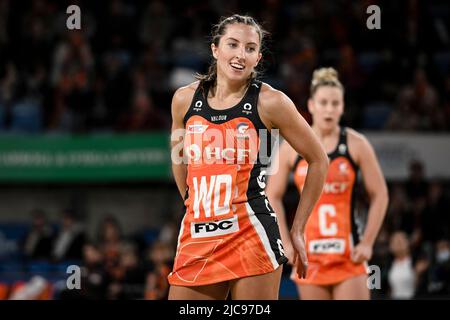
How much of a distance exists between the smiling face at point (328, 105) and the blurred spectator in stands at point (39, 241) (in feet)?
20.1

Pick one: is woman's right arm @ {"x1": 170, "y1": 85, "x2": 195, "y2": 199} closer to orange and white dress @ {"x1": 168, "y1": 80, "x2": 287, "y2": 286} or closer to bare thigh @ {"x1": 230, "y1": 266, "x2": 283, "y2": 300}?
orange and white dress @ {"x1": 168, "y1": 80, "x2": 287, "y2": 286}

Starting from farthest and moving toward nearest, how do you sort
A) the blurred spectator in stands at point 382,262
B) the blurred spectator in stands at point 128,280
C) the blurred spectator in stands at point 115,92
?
the blurred spectator in stands at point 115,92
the blurred spectator in stands at point 382,262
the blurred spectator in stands at point 128,280

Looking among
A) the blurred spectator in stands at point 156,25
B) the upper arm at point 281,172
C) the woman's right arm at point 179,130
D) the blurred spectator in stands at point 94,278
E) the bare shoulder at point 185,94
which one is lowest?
the blurred spectator in stands at point 94,278

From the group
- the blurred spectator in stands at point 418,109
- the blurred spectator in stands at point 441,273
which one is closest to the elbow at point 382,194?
the blurred spectator in stands at point 441,273

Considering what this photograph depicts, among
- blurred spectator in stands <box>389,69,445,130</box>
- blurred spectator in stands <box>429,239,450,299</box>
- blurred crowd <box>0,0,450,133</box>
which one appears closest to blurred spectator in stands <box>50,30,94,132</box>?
blurred crowd <box>0,0,450,133</box>

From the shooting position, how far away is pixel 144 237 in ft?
37.9

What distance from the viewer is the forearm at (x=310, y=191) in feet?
13.0

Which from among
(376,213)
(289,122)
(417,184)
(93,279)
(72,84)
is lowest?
(93,279)

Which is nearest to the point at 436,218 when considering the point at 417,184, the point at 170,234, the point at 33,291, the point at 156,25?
the point at 417,184

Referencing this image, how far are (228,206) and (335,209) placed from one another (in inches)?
74.5

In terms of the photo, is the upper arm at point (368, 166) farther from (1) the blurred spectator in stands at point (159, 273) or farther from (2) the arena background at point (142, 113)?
(2) the arena background at point (142, 113)

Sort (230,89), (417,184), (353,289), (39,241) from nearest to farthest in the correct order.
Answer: (230,89), (353,289), (417,184), (39,241)

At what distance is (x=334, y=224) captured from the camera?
555 cm

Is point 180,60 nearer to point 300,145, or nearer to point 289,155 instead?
→ point 289,155
